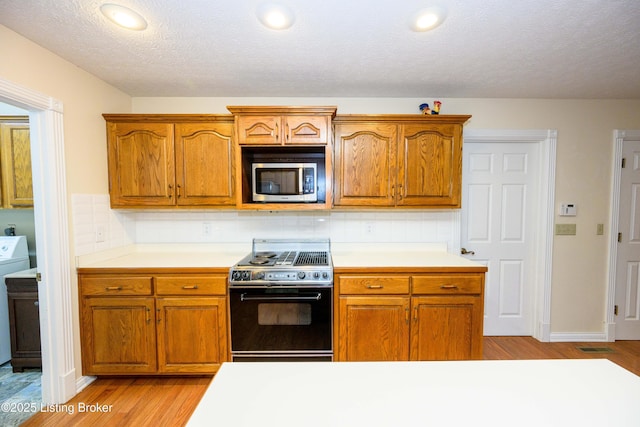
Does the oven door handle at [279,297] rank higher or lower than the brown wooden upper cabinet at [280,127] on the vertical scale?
lower

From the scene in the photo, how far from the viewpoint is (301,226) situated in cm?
262

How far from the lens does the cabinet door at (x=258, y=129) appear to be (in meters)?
2.19

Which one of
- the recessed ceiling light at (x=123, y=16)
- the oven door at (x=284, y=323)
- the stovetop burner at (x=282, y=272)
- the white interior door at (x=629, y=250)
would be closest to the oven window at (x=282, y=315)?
the oven door at (x=284, y=323)

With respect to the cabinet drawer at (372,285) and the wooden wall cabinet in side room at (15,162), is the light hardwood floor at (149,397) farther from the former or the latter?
the wooden wall cabinet in side room at (15,162)

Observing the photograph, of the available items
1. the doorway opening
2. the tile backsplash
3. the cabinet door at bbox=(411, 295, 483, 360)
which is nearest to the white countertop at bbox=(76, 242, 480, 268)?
the tile backsplash

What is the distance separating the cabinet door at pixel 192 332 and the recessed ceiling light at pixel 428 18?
2154 mm

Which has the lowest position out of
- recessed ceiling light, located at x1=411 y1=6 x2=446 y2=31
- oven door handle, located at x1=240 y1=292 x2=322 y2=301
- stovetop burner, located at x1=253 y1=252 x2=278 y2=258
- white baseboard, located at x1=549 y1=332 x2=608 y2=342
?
white baseboard, located at x1=549 y1=332 x2=608 y2=342

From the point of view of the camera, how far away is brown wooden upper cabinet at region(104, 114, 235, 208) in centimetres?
228

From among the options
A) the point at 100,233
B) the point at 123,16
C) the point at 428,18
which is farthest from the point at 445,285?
the point at 100,233

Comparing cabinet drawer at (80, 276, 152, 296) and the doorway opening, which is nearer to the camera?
the doorway opening

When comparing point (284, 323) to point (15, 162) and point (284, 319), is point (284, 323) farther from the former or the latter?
point (15, 162)

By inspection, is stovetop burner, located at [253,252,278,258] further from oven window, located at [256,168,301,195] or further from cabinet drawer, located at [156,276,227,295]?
oven window, located at [256,168,301,195]

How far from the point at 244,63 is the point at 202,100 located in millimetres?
842

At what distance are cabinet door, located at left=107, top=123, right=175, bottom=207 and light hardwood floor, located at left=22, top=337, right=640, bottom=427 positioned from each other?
140 cm
